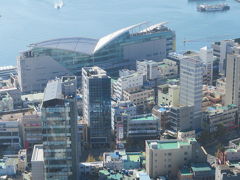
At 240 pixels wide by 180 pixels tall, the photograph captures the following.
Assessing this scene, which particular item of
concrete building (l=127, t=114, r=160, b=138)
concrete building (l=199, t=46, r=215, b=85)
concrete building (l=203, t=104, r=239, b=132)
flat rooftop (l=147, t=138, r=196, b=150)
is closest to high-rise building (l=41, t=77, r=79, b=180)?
flat rooftop (l=147, t=138, r=196, b=150)

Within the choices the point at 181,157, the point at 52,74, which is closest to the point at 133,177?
the point at 181,157

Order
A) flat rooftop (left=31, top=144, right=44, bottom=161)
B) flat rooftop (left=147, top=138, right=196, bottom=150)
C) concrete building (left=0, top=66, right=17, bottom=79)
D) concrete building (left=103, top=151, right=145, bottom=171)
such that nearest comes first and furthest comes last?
flat rooftop (left=31, top=144, right=44, bottom=161)
flat rooftop (left=147, top=138, right=196, bottom=150)
concrete building (left=103, top=151, right=145, bottom=171)
concrete building (left=0, top=66, right=17, bottom=79)

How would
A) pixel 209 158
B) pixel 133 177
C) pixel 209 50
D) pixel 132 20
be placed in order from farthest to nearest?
pixel 132 20 < pixel 209 50 < pixel 209 158 < pixel 133 177

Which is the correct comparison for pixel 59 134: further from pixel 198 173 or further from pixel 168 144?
pixel 198 173

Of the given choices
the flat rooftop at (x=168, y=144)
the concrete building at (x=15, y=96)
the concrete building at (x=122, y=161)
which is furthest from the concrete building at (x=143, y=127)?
the concrete building at (x=15, y=96)

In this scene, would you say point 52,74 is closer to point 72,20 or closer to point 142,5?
point 72,20

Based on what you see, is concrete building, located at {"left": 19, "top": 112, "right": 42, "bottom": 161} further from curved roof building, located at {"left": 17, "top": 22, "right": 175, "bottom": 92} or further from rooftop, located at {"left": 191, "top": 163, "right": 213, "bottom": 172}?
curved roof building, located at {"left": 17, "top": 22, "right": 175, "bottom": 92}

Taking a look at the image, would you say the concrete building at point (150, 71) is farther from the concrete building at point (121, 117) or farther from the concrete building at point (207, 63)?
the concrete building at point (121, 117)
